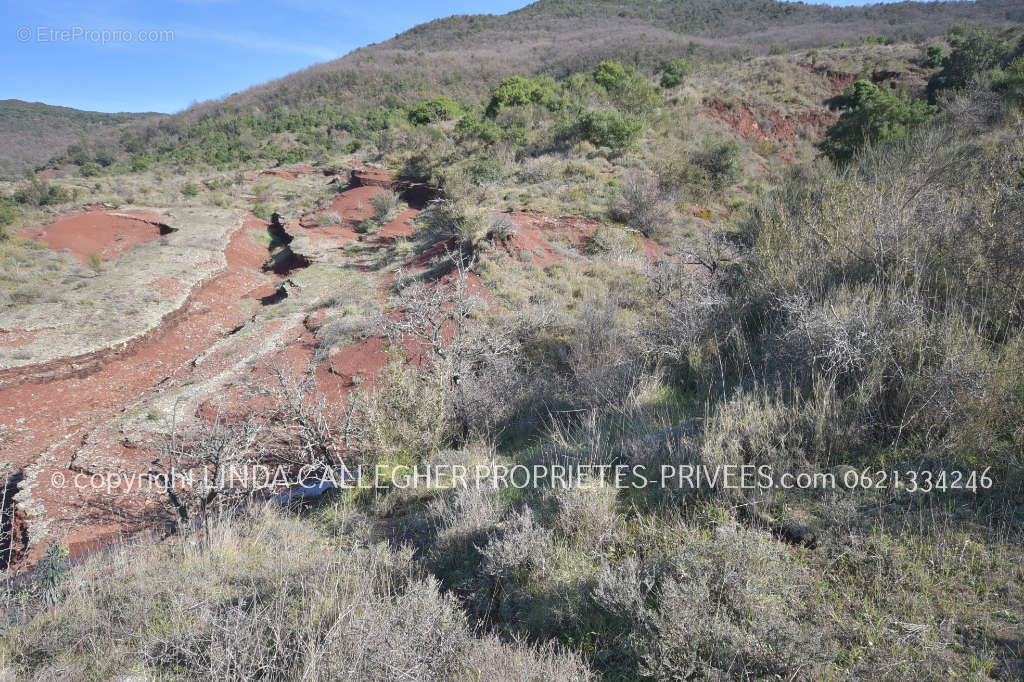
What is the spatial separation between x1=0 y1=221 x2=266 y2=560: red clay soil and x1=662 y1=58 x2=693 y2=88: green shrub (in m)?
25.8

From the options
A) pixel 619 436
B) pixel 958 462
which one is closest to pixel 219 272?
pixel 619 436

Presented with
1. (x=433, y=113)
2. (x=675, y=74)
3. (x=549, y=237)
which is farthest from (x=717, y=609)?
(x=675, y=74)

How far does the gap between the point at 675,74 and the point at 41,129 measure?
8247 centimetres

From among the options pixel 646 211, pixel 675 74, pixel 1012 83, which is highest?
pixel 675 74

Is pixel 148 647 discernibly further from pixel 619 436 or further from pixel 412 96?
pixel 412 96

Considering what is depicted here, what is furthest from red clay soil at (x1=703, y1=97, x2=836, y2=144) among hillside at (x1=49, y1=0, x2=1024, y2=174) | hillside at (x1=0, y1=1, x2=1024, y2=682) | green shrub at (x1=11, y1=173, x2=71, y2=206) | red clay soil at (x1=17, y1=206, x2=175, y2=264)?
green shrub at (x1=11, y1=173, x2=71, y2=206)

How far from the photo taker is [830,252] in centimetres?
450

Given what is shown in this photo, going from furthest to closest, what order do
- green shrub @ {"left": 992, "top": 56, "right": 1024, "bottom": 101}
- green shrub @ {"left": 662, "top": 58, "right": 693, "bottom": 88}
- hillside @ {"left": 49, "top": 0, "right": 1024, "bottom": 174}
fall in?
1. hillside @ {"left": 49, "top": 0, "right": 1024, "bottom": 174}
2. green shrub @ {"left": 662, "top": 58, "right": 693, "bottom": 88}
3. green shrub @ {"left": 992, "top": 56, "right": 1024, "bottom": 101}

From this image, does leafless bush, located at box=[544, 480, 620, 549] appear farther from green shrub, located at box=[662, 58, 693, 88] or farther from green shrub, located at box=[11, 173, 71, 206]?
green shrub, located at box=[662, 58, 693, 88]

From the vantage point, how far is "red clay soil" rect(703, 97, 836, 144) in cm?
2095

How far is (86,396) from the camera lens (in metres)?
8.25

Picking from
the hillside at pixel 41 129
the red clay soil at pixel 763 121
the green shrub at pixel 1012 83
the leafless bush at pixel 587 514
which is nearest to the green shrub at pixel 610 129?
the red clay soil at pixel 763 121

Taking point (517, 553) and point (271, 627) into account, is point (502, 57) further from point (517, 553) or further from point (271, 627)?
point (271, 627)

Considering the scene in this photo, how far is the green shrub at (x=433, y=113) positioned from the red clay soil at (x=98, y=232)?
1472 centimetres
